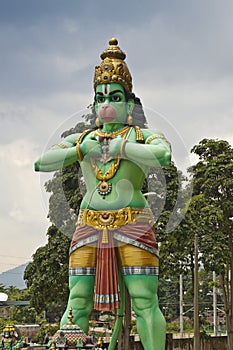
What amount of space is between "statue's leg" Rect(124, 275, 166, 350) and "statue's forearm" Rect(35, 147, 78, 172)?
121 centimetres

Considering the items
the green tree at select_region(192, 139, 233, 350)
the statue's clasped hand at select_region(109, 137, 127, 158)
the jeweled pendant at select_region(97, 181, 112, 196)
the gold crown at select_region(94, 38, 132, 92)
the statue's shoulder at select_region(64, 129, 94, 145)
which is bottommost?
the jeweled pendant at select_region(97, 181, 112, 196)

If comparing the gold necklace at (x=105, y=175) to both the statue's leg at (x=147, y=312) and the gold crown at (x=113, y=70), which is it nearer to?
the gold crown at (x=113, y=70)

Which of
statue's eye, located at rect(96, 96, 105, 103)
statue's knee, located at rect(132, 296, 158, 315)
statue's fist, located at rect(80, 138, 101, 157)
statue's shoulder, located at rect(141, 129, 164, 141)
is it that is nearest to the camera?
statue's knee, located at rect(132, 296, 158, 315)

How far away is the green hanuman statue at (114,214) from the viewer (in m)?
6.41

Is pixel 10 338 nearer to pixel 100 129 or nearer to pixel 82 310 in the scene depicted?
pixel 82 310

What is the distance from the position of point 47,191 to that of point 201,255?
949 centimetres

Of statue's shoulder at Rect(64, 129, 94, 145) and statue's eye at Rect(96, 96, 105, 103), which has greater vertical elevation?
statue's eye at Rect(96, 96, 105, 103)

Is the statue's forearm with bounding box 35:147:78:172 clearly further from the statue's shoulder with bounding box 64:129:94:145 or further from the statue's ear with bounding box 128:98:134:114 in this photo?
the statue's ear with bounding box 128:98:134:114

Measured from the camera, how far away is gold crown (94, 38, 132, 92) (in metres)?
6.75

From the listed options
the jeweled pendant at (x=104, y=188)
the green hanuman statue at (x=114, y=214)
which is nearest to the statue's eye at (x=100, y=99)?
the green hanuman statue at (x=114, y=214)

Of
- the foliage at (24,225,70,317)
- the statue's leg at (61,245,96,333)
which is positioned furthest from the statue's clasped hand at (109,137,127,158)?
the foliage at (24,225,70,317)

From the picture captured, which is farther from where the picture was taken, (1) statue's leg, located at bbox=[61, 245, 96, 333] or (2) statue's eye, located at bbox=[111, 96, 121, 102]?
(2) statue's eye, located at bbox=[111, 96, 121, 102]

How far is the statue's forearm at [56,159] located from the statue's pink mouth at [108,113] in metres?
0.46

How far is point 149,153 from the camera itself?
6.29 meters
